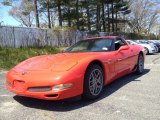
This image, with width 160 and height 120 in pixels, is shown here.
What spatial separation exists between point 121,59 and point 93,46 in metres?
0.74

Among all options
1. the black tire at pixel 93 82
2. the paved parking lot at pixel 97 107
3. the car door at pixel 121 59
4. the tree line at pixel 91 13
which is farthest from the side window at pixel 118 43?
the tree line at pixel 91 13

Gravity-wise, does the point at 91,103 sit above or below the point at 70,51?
below

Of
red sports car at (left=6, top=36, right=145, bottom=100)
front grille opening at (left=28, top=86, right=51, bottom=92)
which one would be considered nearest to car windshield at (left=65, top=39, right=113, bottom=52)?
red sports car at (left=6, top=36, right=145, bottom=100)

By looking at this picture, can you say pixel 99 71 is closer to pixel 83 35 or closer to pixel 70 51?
pixel 70 51

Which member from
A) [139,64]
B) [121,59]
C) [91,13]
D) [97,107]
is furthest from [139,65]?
[91,13]

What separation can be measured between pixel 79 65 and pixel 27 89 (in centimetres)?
104

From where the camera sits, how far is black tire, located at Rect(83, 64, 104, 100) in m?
5.10

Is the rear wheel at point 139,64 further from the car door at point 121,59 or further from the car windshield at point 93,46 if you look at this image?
the car windshield at point 93,46

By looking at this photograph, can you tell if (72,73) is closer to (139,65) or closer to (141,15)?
(139,65)

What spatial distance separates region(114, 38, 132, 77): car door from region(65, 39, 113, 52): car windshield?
9.6 inches

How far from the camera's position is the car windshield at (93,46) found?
638cm

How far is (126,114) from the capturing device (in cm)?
444

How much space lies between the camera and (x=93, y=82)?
535cm

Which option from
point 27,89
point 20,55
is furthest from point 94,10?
point 27,89
